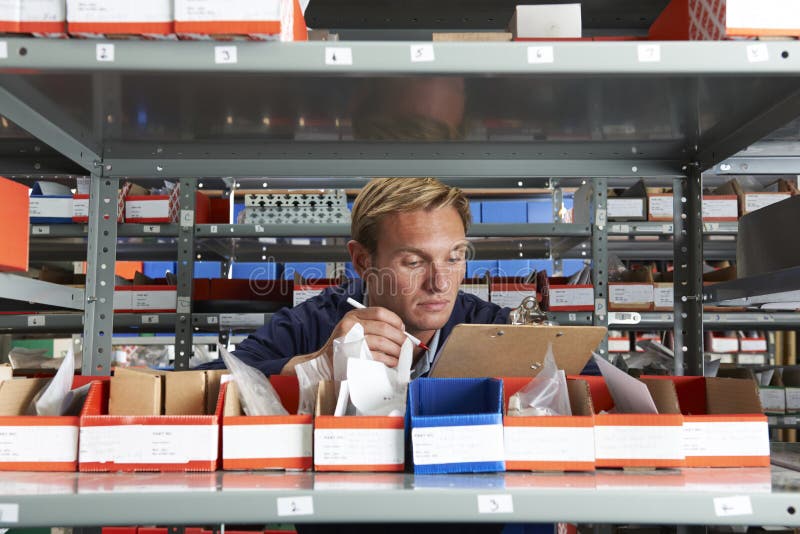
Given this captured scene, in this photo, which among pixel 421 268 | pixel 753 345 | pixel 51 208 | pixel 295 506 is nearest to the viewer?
pixel 295 506

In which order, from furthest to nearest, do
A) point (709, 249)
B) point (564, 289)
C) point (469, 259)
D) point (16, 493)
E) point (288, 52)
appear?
point (469, 259), point (709, 249), point (564, 289), point (288, 52), point (16, 493)

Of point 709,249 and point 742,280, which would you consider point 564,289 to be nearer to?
point 709,249

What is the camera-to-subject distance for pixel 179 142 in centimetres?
139

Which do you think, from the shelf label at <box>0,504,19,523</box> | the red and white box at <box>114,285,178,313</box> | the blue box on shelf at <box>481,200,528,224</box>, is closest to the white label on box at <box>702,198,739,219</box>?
the blue box on shelf at <box>481,200,528,224</box>

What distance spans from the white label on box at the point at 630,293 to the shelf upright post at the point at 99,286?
99.9 inches

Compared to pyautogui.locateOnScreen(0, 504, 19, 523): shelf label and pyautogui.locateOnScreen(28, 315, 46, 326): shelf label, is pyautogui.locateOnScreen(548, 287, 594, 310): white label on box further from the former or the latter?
pyautogui.locateOnScreen(0, 504, 19, 523): shelf label

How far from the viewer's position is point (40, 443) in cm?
96

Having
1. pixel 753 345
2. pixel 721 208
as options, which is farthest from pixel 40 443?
pixel 753 345

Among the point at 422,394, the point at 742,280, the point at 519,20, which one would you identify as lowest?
the point at 422,394

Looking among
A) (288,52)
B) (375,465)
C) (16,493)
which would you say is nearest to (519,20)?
(288,52)

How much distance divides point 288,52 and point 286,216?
237 centimetres

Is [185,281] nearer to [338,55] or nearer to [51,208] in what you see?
[51,208]

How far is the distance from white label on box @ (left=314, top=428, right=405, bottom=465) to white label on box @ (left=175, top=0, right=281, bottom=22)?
559 millimetres

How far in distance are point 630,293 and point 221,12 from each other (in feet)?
9.34
